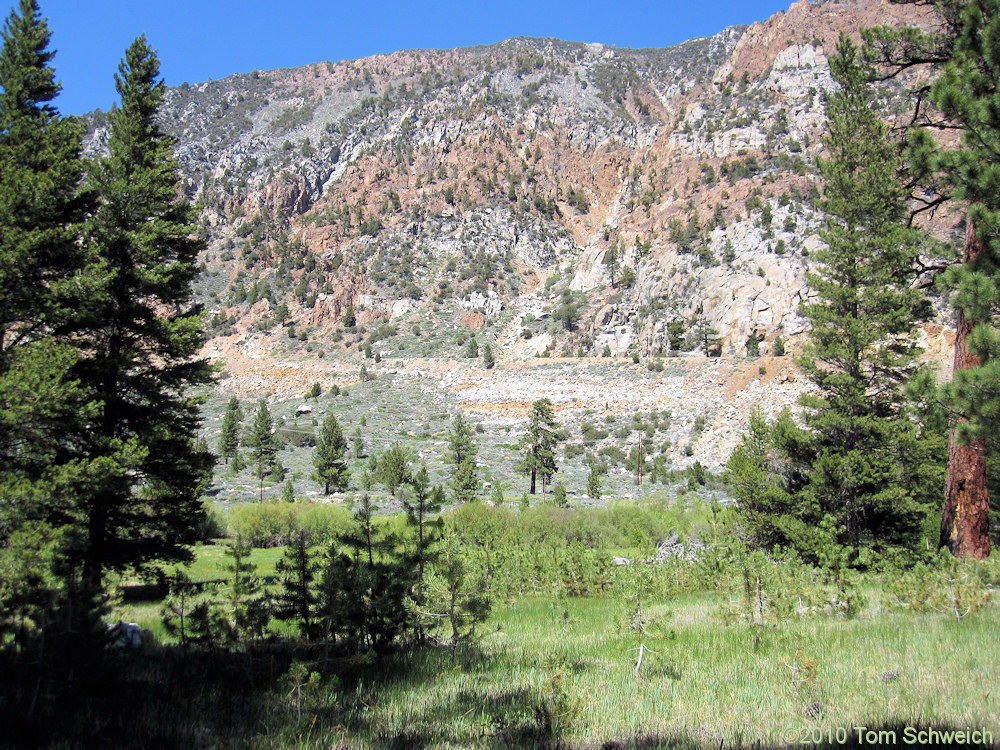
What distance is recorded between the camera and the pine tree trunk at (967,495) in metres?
9.84

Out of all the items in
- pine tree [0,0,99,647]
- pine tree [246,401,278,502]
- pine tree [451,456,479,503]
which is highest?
pine tree [0,0,99,647]

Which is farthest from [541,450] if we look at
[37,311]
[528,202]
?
[528,202]

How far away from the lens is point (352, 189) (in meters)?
113

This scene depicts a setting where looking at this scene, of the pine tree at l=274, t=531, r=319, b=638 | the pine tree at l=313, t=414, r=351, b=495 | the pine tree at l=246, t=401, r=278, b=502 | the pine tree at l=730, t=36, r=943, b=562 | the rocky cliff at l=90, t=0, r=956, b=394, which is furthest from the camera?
the rocky cliff at l=90, t=0, r=956, b=394

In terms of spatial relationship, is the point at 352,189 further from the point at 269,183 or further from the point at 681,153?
the point at 681,153

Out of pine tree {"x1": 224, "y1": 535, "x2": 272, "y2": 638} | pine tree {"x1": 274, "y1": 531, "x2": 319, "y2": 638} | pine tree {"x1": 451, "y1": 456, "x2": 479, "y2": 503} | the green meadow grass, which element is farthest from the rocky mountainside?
pine tree {"x1": 224, "y1": 535, "x2": 272, "y2": 638}

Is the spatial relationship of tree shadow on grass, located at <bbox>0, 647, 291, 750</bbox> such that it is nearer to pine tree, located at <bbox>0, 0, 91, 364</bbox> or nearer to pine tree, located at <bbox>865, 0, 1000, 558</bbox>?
pine tree, located at <bbox>0, 0, 91, 364</bbox>

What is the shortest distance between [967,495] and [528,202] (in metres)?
105

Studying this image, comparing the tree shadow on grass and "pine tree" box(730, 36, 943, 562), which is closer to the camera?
the tree shadow on grass

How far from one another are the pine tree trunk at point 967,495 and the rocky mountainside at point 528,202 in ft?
137

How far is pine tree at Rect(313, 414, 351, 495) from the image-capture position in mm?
39562

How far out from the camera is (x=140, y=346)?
13117 mm

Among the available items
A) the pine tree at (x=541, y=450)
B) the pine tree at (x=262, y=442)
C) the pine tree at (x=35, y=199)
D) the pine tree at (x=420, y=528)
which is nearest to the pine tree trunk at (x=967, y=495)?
the pine tree at (x=420, y=528)

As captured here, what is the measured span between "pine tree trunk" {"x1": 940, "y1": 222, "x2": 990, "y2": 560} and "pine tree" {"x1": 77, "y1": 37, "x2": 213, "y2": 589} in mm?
15956
